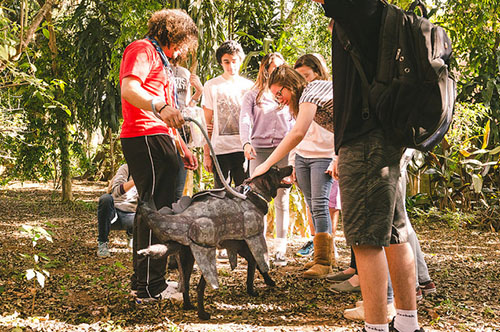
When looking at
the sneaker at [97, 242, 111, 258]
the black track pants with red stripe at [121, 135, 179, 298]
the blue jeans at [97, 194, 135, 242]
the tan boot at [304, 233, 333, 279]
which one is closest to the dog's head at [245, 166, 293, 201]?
the black track pants with red stripe at [121, 135, 179, 298]

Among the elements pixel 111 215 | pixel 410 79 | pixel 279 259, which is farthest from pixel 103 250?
pixel 410 79

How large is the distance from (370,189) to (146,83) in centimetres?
155

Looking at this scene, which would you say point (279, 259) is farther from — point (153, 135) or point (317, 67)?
point (153, 135)

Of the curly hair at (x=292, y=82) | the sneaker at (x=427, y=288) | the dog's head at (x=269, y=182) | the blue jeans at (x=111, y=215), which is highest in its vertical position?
the curly hair at (x=292, y=82)

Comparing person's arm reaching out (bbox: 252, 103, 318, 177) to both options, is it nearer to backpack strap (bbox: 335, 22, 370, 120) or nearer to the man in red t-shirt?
the man in red t-shirt

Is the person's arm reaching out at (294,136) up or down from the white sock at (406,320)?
up

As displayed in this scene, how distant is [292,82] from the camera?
3777 millimetres

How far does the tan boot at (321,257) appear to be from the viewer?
3.84 metres

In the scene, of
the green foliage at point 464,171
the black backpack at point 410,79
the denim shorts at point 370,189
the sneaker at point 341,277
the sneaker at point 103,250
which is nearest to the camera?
the black backpack at point 410,79

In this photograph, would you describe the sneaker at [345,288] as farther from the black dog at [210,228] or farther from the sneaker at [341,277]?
the black dog at [210,228]

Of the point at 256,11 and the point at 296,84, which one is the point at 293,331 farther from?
the point at 256,11

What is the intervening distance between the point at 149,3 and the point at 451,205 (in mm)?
5164

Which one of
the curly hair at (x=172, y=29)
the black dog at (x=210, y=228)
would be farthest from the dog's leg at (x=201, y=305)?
the curly hair at (x=172, y=29)

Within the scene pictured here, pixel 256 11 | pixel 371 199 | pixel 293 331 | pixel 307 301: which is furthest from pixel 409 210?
pixel 371 199
